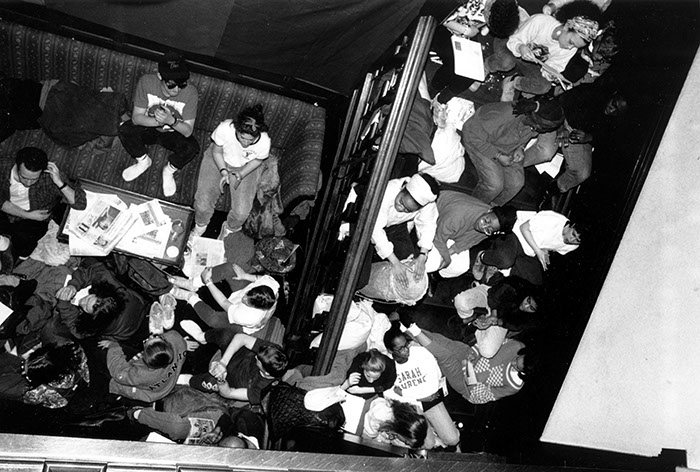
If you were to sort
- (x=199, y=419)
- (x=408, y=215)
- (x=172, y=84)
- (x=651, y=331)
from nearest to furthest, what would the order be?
(x=199, y=419), (x=172, y=84), (x=408, y=215), (x=651, y=331)

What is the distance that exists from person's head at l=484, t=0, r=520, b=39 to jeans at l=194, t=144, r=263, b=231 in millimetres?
2069

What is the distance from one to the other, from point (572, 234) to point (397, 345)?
168 centimetres

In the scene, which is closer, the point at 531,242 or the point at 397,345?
the point at 397,345

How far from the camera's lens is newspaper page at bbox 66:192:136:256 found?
11.7 ft

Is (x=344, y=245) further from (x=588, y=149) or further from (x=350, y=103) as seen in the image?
(x=588, y=149)

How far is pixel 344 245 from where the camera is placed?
3.27 metres

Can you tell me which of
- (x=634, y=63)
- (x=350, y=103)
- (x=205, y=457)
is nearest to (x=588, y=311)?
(x=634, y=63)

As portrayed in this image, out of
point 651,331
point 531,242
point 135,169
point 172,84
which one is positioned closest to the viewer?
point 172,84

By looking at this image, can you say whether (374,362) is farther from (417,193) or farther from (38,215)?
(38,215)

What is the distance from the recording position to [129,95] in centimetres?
391

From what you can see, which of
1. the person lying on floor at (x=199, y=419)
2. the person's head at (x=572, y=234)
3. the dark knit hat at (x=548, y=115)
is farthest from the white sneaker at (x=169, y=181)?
the person's head at (x=572, y=234)

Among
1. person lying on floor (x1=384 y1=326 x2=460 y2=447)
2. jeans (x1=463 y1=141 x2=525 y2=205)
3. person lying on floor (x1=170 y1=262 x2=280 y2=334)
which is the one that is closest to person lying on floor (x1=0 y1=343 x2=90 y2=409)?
person lying on floor (x1=170 y1=262 x2=280 y2=334)

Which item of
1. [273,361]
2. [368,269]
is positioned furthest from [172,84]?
[273,361]

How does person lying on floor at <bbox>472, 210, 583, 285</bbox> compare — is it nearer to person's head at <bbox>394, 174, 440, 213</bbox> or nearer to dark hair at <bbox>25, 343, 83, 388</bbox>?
person's head at <bbox>394, 174, 440, 213</bbox>
